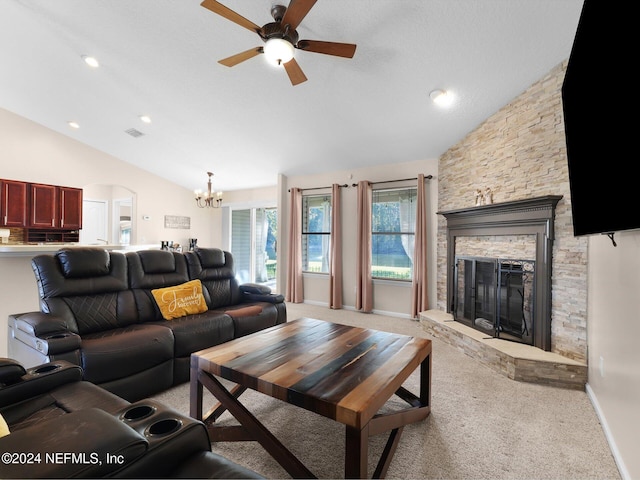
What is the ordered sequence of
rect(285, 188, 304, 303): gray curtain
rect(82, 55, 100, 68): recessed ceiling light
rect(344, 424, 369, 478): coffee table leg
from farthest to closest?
1. rect(285, 188, 304, 303): gray curtain
2. rect(82, 55, 100, 68): recessed ceiling light
3. rect(344, 424, 369, 478): coffee table leg

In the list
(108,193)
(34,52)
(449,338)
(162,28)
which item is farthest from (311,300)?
(108,193)

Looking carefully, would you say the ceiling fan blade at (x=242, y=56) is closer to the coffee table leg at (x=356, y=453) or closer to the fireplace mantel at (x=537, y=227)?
the coffee table leg at (x=356, y=453)

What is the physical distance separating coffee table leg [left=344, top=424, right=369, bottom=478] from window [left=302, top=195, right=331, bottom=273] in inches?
176

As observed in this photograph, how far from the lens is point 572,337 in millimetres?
2580

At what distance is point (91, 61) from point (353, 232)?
14.0 ft

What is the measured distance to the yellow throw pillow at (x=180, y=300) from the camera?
284 cm

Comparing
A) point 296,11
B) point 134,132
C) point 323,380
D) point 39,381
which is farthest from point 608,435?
point 134,132

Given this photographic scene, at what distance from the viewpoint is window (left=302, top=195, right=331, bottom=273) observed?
5695mm

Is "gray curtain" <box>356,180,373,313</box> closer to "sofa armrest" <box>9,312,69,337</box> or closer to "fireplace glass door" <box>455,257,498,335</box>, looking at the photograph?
"fireplace glass door" <box>455,257,498,335</box>

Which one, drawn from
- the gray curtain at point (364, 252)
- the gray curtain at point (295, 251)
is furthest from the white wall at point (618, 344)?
the gray curtain at point (295, 251)

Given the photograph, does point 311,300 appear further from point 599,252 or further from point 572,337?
point 599,252

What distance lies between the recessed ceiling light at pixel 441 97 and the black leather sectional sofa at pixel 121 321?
2937mm

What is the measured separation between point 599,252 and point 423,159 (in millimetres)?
2834

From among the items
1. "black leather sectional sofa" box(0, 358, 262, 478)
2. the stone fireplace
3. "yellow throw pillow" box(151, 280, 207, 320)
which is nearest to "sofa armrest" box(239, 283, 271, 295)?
"yellow throw pillow" box(151, 280, 207, 320)
